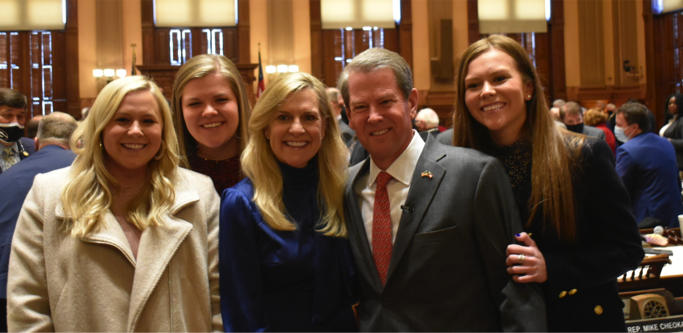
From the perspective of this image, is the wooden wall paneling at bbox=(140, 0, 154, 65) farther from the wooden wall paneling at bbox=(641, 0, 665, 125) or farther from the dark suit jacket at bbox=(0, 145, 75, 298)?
the wooden wall paneling at bbox=(641, 0, 665, 125)

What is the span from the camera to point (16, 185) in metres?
3.00

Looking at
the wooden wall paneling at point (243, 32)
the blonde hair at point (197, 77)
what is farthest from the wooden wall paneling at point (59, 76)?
the blonde hair at point (197, 77)

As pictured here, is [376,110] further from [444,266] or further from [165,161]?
[165,161]

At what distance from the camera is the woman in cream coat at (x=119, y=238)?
1.85 metres

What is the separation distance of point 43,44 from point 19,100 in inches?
415

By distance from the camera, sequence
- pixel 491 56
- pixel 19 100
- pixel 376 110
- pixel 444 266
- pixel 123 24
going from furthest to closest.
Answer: pixel 123 24, pixel 19 100, pixel 491 56, pixel 376 110, pixel 444 266

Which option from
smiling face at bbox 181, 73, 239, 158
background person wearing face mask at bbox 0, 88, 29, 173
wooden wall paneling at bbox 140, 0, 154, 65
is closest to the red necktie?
smiling face at bbox 181, 73, 239, 158

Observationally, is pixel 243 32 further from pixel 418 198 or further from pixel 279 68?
pixel 418 198

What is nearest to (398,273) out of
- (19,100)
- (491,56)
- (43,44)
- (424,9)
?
(491,56)

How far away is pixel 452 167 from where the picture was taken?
6.02 ft

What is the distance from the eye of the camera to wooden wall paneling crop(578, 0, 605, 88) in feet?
44.8

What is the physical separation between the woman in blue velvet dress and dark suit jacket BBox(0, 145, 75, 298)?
1.57 metres

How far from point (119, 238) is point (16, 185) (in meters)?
1.49

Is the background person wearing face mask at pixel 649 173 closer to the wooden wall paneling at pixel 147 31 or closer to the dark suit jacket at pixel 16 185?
the dark suit jacket at pixel 16 185
